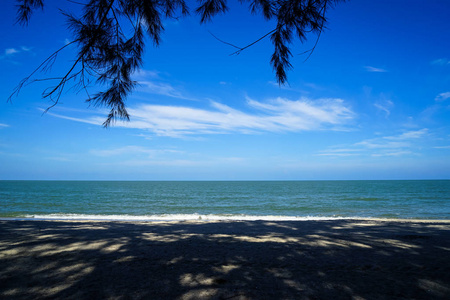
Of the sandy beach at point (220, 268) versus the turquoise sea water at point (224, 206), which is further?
the turquoise sea water at point (224, 206)

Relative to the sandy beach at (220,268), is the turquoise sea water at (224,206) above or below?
below

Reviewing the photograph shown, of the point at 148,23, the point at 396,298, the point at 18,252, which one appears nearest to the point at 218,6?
the point at 148,23

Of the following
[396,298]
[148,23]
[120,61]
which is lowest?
[396,298]

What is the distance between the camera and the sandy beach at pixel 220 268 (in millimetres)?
2711

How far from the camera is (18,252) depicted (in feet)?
12.5

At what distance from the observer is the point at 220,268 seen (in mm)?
3346

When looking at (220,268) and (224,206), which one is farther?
(224,206)

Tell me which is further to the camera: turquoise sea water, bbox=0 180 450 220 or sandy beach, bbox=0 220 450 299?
turquoise sea water, bbox=0 180 450 220

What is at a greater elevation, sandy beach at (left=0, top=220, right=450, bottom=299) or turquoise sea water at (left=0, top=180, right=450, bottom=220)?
sandy beach at (left=0, top=220, right=450, bottom=299)

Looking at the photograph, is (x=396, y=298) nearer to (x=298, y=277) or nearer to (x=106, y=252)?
(x=298, y=277)

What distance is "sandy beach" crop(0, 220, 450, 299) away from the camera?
2.71 m

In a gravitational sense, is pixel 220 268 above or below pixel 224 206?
above

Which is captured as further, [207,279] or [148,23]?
[148,23]

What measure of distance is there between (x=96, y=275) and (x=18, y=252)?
1773 millimetres
